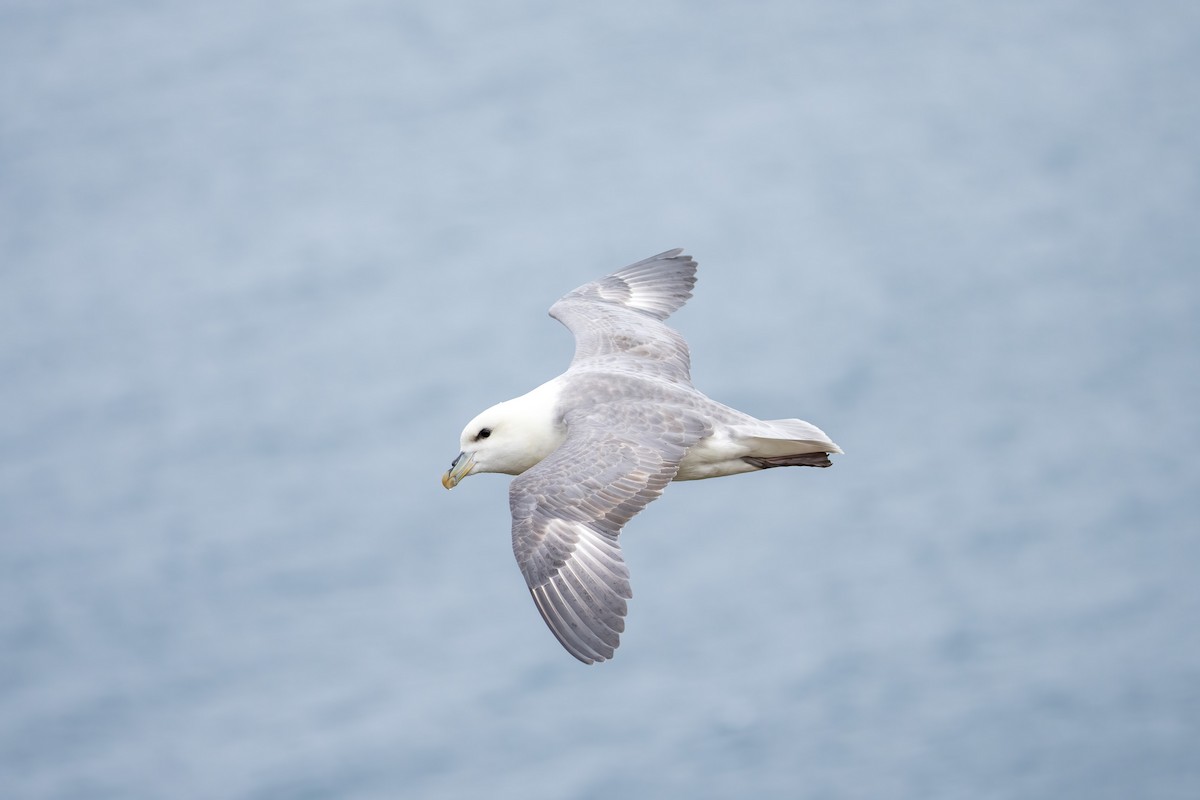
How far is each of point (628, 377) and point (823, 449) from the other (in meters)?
1.22

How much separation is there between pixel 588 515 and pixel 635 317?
3.08m

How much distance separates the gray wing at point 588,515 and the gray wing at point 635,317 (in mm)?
1131

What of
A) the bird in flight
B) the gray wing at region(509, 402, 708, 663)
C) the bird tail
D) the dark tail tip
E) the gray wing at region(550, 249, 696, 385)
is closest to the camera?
the gray wing at region(509, 402, 708, 663)

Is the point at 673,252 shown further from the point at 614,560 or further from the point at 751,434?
the point at 614,560

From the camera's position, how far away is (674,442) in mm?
10555

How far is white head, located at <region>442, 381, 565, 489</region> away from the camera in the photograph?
10.9m

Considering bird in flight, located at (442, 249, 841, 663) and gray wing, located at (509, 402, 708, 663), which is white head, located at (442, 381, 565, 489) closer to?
bird in flight, located at (442, 249, 841, 663)

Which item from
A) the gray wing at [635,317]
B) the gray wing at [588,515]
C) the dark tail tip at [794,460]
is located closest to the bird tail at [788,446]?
the dark tail tip at [794,460]

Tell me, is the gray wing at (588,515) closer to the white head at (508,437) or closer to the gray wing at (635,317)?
the white head at (508,437)

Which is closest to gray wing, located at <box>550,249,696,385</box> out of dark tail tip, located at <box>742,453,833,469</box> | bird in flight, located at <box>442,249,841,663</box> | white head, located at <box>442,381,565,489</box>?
bird in flight, located at <box>442,249,841,663</box>

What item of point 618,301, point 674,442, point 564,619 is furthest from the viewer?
point 618,301

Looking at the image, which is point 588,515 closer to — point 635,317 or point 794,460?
point 794,460

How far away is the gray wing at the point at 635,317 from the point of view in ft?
39.5

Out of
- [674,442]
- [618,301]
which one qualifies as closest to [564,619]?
[674,442]
